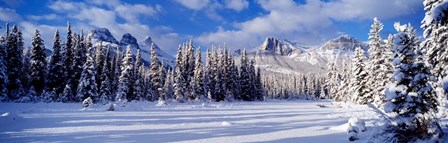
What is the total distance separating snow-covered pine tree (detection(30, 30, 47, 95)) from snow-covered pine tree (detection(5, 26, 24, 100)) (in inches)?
65.3

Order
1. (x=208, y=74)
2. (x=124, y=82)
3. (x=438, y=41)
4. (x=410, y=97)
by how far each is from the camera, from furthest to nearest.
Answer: (x=208, y=74) < (x=124, y=82) < (x=438, y=41) < (x=410, y=97)

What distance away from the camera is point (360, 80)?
46.3m

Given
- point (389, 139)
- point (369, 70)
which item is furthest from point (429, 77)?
point (369, 70)

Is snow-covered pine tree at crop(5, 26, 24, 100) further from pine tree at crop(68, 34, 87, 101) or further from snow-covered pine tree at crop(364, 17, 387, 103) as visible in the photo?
snow-covered pine tree at crop(364, 17, 387, 103)

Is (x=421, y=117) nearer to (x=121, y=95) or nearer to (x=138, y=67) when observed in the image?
(x=121, y=95)

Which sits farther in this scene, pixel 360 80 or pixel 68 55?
pixel 68 55

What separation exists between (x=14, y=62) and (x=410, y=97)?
45636 mm

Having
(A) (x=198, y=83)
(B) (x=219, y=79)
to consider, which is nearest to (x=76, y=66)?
(A) (x=198, y=83)

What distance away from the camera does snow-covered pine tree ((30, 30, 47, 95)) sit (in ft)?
151

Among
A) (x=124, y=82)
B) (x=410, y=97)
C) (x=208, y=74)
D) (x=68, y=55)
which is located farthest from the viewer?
(x=208, y=74)

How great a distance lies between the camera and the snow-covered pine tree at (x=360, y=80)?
45.2 m

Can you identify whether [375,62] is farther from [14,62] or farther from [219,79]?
[14,62]

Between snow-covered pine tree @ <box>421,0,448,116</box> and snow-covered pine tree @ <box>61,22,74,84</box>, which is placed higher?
snow-covered pine tree @ <box>61,22,74,84</box>

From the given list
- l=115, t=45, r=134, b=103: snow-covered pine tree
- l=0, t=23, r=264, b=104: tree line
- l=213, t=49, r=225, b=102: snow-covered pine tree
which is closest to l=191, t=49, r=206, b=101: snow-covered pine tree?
l=0, t=23, r=264, b=104: tree line
